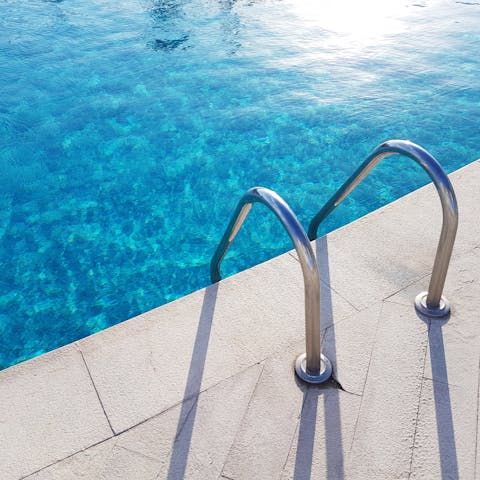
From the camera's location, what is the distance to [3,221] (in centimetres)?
546

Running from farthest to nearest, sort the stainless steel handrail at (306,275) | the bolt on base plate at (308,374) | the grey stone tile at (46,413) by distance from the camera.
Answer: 1. the bolt on base plate at (308,374)
2. the grey stone tile at (46,413)
3. the stainless steel handrail at (306,275)

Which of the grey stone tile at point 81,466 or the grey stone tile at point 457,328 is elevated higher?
the grey stone tile at point 457,328

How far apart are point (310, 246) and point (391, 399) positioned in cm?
110

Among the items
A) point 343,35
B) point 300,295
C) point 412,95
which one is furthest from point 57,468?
point 343,35

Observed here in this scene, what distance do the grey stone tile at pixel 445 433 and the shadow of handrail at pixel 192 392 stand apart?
117 centimetres

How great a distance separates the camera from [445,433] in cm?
249

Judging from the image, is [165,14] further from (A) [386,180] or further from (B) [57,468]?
(B) [57,468]

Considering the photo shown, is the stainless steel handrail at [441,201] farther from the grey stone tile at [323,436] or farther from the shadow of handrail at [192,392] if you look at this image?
the shadow of handrail at [192,392]

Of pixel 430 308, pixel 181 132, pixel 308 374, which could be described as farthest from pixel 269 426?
pixel 181 132

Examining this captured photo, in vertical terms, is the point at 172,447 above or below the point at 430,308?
below

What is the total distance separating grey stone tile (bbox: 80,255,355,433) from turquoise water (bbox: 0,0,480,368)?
1.44 meters

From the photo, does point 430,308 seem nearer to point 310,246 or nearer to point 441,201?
point 441,201

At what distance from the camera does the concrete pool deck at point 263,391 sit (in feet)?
7.93

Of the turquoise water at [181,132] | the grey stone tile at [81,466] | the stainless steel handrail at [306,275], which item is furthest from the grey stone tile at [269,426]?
the turquoise water at [181,132]
